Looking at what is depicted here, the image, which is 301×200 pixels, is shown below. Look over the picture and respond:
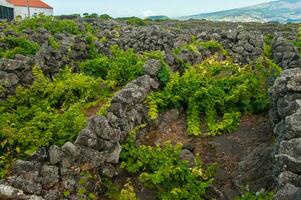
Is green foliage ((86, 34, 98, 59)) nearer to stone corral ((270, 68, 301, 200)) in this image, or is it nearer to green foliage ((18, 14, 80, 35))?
green foliage ((18, 14, 80, 35))

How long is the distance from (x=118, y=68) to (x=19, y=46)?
532cm

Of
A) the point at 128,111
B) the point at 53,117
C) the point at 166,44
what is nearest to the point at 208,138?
the point at 128,111

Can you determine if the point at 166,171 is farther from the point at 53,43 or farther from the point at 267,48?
the point at 267,48

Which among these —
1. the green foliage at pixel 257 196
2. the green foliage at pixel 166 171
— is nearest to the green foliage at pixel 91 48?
the green foliage at pixel 166 171

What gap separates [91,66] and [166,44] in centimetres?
878

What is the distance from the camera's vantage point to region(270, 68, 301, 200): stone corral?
8.21m

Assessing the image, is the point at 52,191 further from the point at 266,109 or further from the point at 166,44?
A: the point at 166,44

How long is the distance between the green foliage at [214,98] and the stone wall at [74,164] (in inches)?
85.8

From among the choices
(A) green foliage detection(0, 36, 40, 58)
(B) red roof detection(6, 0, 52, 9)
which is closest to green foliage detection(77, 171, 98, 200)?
(A) green foliage detection(0, 36, 40, 58)

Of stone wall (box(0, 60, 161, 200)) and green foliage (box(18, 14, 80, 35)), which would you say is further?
green foliage (box(18, 14, 80, 35))

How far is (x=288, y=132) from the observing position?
31.3 ft

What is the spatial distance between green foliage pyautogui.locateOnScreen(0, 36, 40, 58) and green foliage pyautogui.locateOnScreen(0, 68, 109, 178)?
78.9 inches

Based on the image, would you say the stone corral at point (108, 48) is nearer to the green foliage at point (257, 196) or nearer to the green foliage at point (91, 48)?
the green foliage at point (91, 48)

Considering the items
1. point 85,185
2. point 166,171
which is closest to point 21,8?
point 85,185
